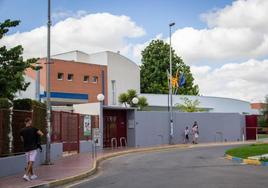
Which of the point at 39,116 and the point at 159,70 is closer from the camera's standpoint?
the point at 39,116

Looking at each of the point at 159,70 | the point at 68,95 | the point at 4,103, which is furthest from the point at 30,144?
the point at 159,70

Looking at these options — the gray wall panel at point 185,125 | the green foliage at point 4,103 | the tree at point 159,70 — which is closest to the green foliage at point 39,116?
the green foliage at point 4,103

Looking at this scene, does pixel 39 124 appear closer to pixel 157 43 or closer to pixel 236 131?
pixel 236 131

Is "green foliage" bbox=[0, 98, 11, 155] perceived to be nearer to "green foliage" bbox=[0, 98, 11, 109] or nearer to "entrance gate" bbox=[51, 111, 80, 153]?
"green foliage" bbox=[0, 98, 11, 109]

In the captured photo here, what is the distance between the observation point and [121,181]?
48.0 ft

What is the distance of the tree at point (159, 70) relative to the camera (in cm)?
7831

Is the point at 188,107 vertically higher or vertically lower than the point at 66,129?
higher

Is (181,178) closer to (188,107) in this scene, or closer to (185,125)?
(185,125)

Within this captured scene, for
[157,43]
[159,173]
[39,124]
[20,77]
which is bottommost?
[159,173]

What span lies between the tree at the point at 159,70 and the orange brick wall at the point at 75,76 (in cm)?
1793

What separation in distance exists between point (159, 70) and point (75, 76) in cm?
2306

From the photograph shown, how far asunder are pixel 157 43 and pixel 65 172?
65578mm

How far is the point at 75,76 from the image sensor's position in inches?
2314

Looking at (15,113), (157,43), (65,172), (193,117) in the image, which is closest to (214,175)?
(65,172)
